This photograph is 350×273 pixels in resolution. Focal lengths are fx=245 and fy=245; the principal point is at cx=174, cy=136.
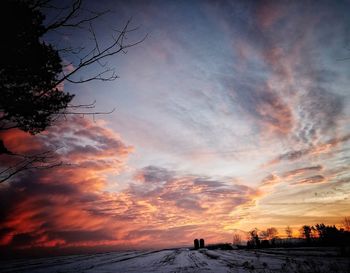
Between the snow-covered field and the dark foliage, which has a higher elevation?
the dark foliage

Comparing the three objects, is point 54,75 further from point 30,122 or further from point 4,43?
point 4,43

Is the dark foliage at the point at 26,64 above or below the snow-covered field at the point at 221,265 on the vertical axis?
above

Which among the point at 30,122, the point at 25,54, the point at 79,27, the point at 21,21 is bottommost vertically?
the point at 79,27

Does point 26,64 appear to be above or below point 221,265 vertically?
above

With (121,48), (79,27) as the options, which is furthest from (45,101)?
(121,48)

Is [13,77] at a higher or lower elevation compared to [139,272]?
higher

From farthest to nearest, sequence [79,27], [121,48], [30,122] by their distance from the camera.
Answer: [30,122] → [79,27] → [121,48]

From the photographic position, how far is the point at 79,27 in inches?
155

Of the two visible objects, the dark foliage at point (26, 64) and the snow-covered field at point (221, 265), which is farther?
the snow-covered field at point (221, 265)

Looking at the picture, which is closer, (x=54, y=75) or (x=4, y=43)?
(x=4, y=43)

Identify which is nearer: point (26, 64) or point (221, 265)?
point (26, 64)

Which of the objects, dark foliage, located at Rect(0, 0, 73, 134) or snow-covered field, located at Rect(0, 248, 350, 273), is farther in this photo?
snow-covered field, located at Rect(0, 248, 350, 273)

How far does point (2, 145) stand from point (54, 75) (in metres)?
3.08

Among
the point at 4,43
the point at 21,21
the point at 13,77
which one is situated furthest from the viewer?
the point at 13,77
